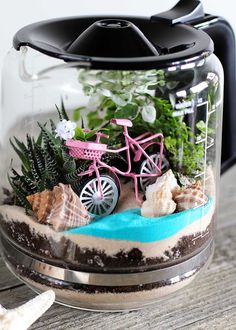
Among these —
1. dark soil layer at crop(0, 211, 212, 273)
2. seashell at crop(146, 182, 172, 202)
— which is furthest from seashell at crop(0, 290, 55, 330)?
seashell at crop(146, 182, 172, 202)

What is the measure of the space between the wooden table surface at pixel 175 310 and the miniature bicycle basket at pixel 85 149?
188mm

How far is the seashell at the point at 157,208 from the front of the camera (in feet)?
2.51

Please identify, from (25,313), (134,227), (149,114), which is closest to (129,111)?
(149,114)

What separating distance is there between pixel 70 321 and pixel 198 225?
187 millimetres

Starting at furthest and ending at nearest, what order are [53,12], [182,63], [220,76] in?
[53,12], [220,76], [182,63]

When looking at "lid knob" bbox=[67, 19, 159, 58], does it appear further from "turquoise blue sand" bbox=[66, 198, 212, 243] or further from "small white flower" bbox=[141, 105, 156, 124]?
"turquoise blue sand" bbox=[66, 198, 212, 243]

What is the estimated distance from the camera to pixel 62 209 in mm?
754

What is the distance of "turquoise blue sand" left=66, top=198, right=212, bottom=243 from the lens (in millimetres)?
747

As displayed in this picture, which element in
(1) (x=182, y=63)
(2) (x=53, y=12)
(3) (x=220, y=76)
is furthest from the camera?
(2) (x=53, y=12)

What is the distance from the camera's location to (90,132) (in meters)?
0.80

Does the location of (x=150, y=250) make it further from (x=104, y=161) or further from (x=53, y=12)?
(x=53, y=12)

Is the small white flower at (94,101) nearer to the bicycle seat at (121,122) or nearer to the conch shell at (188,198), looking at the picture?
the bicycle seat at (121,122)

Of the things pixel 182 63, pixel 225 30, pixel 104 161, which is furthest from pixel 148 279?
pixel 225 30

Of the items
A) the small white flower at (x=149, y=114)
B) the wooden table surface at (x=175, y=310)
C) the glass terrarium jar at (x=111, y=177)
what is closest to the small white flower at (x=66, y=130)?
the glass terrarium jar at (x=111, y=177)
